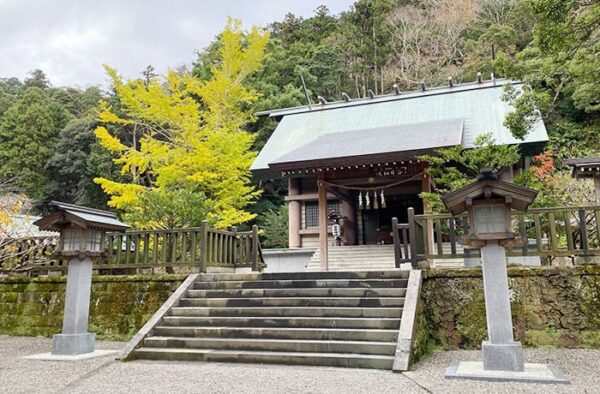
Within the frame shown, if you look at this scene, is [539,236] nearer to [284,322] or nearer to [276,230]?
[284,322]

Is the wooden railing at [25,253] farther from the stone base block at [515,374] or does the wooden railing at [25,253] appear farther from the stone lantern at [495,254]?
the stone lantern at [495,254]

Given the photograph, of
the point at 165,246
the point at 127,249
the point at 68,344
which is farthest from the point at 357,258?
the point at 68,344

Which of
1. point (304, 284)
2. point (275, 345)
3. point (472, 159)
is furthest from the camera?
point (472, 159)

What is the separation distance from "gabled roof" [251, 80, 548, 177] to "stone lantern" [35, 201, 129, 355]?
560 centimetres

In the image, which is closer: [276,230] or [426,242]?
[426,242]

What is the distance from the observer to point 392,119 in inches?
565

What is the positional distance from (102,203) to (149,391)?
2167 centimetres

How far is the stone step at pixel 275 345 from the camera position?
5.20 meters

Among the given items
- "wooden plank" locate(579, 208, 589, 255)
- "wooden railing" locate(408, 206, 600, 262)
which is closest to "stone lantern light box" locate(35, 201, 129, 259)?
"wooden railing" locate(408, 206, 600, 262)

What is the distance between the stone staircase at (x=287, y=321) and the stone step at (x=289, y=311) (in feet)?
0.05

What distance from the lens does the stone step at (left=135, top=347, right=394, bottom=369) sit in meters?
5.00

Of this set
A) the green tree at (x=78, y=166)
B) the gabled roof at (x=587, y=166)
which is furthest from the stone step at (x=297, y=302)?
the green tree at (x=78, y=166)

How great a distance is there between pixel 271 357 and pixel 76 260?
11.1 feet

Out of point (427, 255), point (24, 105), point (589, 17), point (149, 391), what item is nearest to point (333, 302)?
point (427, 255)
